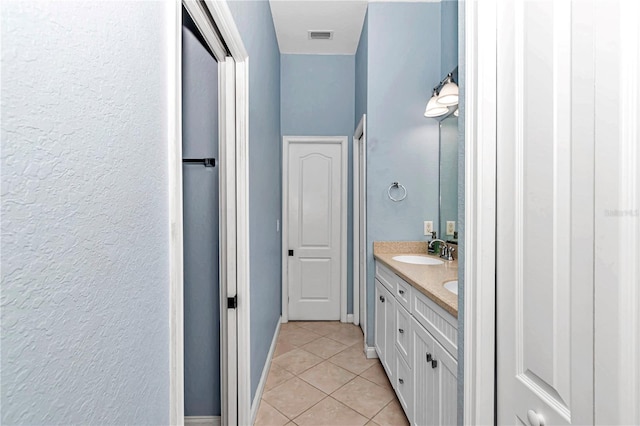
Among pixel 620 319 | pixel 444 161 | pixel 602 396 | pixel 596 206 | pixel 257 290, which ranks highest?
pixel 444 161

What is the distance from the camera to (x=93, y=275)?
0.51 meters

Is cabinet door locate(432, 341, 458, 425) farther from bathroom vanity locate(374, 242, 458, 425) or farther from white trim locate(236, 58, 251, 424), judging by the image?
white trim locate(236, 58, 251, 424)

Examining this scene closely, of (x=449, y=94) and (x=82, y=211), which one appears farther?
(x=449, y=94)

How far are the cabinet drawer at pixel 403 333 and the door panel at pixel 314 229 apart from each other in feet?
5.19

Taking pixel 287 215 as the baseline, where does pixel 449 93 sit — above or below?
above

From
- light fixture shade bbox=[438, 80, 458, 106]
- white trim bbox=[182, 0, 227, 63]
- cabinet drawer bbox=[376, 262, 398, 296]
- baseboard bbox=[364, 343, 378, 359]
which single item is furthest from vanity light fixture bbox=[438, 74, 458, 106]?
baseboard bbox=[364, 343, 378, 359]

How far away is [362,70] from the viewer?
2934 millimetres

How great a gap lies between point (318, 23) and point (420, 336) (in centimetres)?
279

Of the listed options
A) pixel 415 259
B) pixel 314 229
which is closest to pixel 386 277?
pixel 415 259

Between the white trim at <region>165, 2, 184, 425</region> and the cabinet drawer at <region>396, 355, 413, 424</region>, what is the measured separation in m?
1.35

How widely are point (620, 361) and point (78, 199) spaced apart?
929 mm

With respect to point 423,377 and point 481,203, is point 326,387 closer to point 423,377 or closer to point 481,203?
point 423,377

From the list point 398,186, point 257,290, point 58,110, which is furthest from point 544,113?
point 398,186

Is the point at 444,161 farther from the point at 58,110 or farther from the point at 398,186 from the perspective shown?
the point at 58,110
